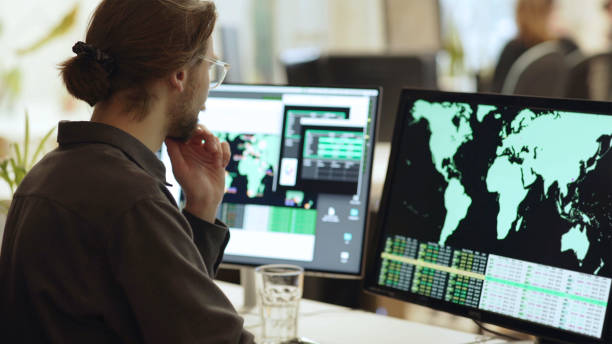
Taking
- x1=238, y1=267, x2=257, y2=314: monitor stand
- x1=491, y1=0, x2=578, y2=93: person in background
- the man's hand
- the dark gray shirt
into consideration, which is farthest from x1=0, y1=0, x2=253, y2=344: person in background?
x1=491, y1=0, x2=578, y2=93: person in background

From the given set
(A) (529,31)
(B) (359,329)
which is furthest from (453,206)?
(A) (529,31)

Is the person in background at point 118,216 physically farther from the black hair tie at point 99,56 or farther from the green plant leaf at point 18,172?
the green plant leaf at point 18,172

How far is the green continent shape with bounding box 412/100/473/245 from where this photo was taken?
131cm

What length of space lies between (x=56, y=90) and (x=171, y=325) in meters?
2.52

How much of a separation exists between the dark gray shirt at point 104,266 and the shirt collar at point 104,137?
0.09 feet

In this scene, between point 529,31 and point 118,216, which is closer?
point 118,216

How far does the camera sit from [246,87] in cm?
157

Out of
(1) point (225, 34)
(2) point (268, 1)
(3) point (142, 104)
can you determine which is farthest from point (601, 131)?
(2) point (268, 1)

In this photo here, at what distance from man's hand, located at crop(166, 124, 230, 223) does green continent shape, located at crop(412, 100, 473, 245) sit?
1.36ft

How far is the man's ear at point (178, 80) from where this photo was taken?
1.15 m

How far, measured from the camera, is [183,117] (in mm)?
1218

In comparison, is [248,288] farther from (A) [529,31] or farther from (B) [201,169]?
(A) [529,31]

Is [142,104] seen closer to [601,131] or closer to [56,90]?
[601,131]

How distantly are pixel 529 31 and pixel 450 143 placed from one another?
2790 millimetres
